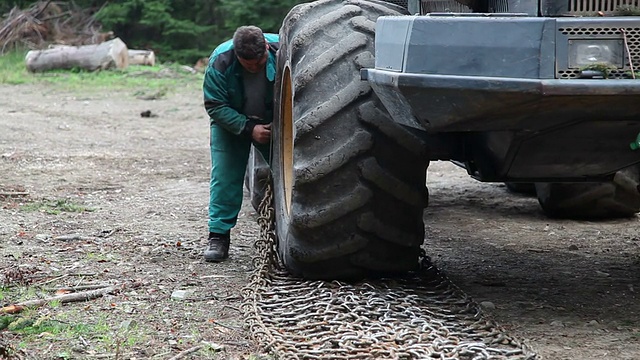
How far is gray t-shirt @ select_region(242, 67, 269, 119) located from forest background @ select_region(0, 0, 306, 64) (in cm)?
1682

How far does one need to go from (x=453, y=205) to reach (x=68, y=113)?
7411 mm

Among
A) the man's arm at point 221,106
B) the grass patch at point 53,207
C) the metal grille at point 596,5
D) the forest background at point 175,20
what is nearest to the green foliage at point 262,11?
the forest background at point 175,20

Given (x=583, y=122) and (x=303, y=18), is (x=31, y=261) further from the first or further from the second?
(x=583, y=122)

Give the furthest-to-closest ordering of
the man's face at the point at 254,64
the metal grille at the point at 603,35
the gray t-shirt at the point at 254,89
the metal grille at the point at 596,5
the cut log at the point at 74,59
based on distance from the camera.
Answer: the cut log at the point at 74,59 < the gray t-shirt at the point at 254,89 < the man's face at the point at 254,64 < the metal grille at the point at 596,5 < the metal grille at the point at 603,35

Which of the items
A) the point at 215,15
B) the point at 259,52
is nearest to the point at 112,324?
the point at 259,52

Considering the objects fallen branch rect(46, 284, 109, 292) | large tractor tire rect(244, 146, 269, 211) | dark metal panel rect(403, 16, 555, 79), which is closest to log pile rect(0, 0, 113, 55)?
large tractor tire rect(244, 146, 269, 211)

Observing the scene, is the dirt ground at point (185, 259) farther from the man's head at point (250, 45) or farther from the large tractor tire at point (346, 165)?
the man's head at point (250, 45)

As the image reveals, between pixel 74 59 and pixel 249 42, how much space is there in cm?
1500

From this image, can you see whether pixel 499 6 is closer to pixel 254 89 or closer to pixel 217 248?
pixel 254 89

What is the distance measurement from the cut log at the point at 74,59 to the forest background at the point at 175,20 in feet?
11.8

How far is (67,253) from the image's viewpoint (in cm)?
577

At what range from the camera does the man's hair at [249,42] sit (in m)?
5.52

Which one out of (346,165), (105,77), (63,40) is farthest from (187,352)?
(63,40)

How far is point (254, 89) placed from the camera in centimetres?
579
